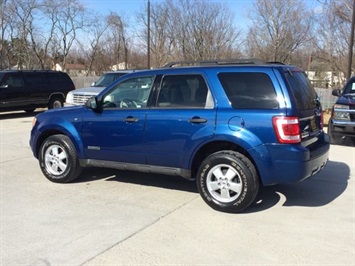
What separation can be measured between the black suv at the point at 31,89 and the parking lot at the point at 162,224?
9783mm

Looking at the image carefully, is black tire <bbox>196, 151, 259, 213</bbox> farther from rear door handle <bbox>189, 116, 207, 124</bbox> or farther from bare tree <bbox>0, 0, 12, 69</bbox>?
bare tree <bbox>0, 0, 12, 69</bbox>

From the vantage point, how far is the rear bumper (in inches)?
173

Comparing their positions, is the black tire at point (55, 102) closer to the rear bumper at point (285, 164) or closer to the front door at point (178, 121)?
the front door at point (178, 121)

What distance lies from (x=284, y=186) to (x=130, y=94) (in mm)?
2670

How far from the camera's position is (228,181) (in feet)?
15.5

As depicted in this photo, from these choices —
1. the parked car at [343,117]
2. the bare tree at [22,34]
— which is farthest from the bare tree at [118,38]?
the parked car at [343,117]

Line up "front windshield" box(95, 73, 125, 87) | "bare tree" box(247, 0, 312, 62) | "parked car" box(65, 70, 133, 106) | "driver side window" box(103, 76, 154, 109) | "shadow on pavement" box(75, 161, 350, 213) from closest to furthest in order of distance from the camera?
"shadow on pavement" box(75, 161, 350, 213), "driver side window" box(103, 76, 154, 109), "parked car" box(65, 70, 133, 106), "front windshield" box(95, 73, 125, 87), "bare tree" box(247, 0, 312, 62)

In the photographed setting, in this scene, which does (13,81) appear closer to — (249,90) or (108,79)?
(108,79)

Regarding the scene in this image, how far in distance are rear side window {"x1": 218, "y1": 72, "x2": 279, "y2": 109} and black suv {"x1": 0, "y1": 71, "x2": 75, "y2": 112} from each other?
41.1ft

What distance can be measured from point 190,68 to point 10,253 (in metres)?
3.02

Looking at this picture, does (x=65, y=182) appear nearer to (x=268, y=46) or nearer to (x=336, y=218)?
(x=336, y=218)

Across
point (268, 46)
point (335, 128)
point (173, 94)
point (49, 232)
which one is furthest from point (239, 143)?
point (268, 46)

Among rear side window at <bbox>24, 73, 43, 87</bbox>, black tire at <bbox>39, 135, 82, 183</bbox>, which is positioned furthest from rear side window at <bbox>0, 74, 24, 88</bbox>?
black tire at <bbox>39, 135, 82, 183</bbox>

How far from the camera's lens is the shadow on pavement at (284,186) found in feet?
17.0
